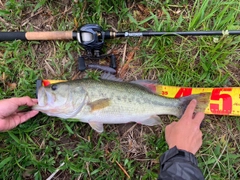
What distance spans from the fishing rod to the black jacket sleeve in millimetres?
1422

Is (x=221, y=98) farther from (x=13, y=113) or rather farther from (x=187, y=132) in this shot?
(x=13, y=113)

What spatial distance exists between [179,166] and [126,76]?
151 centimetres

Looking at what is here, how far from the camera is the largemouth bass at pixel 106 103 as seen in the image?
11.4 ft

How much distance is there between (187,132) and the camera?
3.30m

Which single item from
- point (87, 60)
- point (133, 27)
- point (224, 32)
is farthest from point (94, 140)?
point (224, 32)

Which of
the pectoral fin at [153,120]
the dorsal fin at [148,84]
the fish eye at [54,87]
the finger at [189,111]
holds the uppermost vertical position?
the fish eye at [54,87]

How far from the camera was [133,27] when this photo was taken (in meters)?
4.00

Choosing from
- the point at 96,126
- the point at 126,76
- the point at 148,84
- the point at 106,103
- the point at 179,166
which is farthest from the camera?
the point at 126,76

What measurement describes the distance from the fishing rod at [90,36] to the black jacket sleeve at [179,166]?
4.66 feet

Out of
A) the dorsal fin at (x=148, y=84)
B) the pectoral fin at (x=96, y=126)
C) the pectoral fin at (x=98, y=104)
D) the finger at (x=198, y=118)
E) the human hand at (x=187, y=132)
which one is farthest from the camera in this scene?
the dorsal fin at (x=148, y=84)

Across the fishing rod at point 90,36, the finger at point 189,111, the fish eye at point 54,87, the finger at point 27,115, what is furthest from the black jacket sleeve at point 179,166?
the finger at point 27,115

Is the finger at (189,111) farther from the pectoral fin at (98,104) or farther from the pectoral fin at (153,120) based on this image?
the pectoral fin at (98,104)

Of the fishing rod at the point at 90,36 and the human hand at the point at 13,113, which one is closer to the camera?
the human hand at the point at 13,113

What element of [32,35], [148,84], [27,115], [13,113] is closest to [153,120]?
[148,84]
